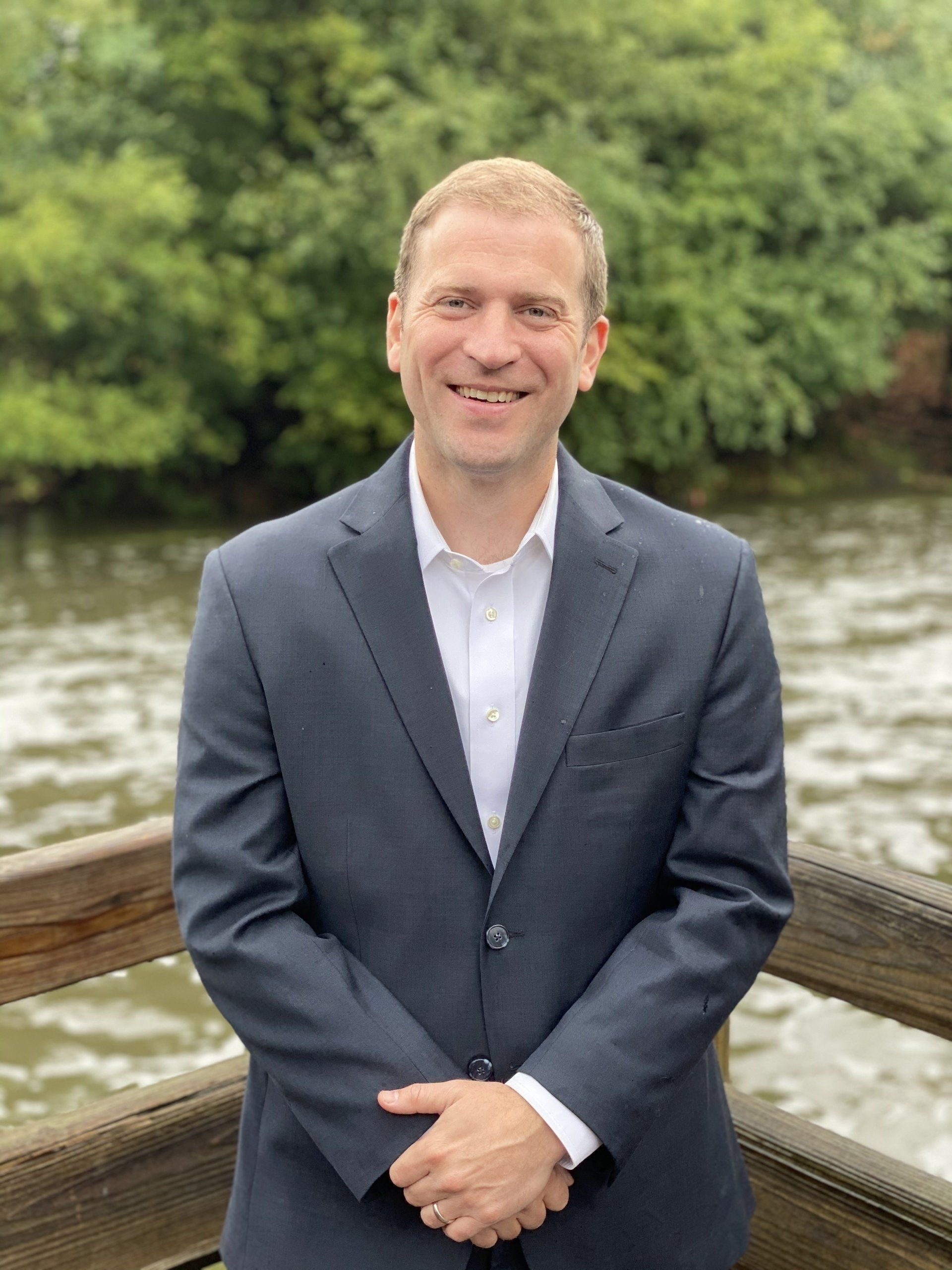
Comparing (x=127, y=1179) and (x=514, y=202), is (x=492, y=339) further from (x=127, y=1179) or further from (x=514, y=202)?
(x=127, y=1179)

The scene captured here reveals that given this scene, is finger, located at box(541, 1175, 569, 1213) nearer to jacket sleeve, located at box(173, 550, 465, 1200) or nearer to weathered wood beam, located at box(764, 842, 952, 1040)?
jacket sleeve, located at box(173, 550, 465, 1200)

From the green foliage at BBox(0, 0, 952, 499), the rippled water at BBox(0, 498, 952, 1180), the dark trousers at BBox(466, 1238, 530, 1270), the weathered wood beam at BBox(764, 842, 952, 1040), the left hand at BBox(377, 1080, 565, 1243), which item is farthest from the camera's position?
A: the green foliage at BBox(0, 0, 952, 499)

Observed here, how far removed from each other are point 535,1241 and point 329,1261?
0.88 feet

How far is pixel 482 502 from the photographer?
198 centimetres

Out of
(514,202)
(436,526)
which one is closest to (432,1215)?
(436,526)

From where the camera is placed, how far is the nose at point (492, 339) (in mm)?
1884

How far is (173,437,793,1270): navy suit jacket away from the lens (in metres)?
1.83

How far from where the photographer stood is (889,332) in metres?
23.8

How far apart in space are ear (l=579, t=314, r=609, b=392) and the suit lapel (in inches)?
5.8

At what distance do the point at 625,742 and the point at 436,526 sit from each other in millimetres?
394

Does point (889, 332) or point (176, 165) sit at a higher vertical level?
point (176, 165)

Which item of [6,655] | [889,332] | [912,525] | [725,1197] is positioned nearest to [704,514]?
[912,525]

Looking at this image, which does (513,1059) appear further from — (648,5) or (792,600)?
(648,5)

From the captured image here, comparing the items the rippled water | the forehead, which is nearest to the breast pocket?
the forehead
